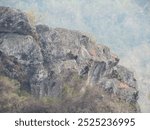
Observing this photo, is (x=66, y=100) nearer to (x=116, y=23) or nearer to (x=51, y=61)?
(x=51, y=61)

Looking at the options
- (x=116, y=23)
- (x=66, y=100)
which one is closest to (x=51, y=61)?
(x=66, y=100)

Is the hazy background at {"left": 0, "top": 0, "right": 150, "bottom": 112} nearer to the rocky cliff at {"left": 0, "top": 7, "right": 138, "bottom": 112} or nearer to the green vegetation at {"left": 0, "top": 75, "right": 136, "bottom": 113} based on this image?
the rocky cliff at {"left": 0, "top": 7, "right": 138, "bottom": 112}

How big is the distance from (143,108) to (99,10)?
36.2 m

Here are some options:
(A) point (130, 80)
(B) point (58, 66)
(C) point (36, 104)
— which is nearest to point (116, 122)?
(C) point (36, 104)

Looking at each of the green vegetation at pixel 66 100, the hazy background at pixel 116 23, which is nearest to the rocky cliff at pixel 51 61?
the green vegetation at pixel 66 100

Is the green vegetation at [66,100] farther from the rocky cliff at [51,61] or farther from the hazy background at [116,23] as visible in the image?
the hazy background at [116,23]

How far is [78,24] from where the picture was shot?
77.6 m

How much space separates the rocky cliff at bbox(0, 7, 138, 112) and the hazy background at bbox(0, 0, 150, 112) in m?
33.1

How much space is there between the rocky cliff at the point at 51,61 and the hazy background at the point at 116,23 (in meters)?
33.1

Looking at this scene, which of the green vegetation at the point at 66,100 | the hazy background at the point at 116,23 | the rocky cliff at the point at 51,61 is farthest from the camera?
the hazy background at the point at 116,23

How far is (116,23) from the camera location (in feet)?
295

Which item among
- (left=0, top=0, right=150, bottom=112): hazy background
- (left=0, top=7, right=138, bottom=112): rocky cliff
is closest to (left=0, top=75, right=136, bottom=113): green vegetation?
(left=0, top=7, right=138, bottom=112): rocky cliff

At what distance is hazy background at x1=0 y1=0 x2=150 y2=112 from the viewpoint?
7394 cm

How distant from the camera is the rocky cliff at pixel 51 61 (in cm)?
3031
